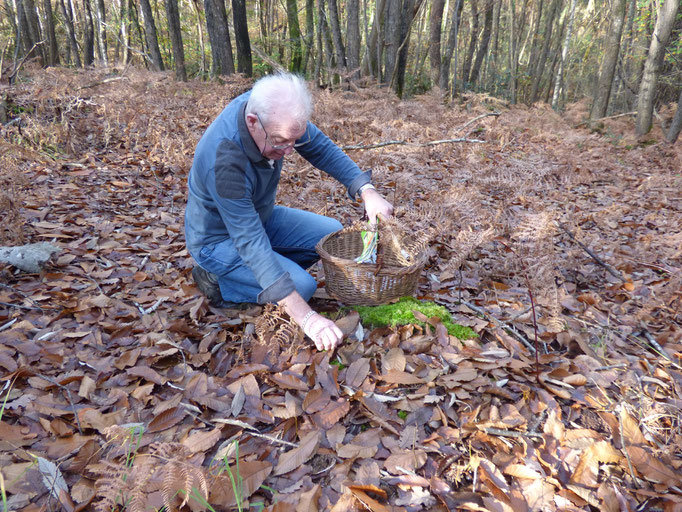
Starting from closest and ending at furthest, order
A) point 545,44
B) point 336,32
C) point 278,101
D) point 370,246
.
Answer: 1. point 278,101
2. point 370,246
3. point 336,32
4. point 545,44

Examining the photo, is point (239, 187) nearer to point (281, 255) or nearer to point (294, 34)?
point (281, 255)

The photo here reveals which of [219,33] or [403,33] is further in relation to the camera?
[403,33]

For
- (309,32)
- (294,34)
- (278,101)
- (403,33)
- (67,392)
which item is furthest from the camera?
(309,32)

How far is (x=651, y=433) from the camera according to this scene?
1.76 metres

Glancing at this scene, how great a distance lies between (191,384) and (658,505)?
82.8 inches

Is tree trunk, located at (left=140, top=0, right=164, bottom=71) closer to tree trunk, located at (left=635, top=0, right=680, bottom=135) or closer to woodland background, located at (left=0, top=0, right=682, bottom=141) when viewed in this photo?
woodland background, located at (left=0, top=0, right=682, bottom=141)

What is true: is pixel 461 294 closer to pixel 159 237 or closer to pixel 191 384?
pixel 191 384

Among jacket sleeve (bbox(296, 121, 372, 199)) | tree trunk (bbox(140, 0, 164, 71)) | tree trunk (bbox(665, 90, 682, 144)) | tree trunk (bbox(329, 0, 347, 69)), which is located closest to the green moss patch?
jacket sleeve (bbox(296, 121, 372, 199))

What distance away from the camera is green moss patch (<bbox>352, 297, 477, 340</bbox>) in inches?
96.7

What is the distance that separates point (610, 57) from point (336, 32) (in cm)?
683

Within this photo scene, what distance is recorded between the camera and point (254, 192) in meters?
2.68

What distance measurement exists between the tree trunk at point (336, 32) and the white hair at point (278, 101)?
8435 mm

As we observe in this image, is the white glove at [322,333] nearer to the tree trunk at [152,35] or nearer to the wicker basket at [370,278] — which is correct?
the wicker basket at [370,278]

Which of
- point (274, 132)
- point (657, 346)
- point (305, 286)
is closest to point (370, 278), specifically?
point (305, 286)
